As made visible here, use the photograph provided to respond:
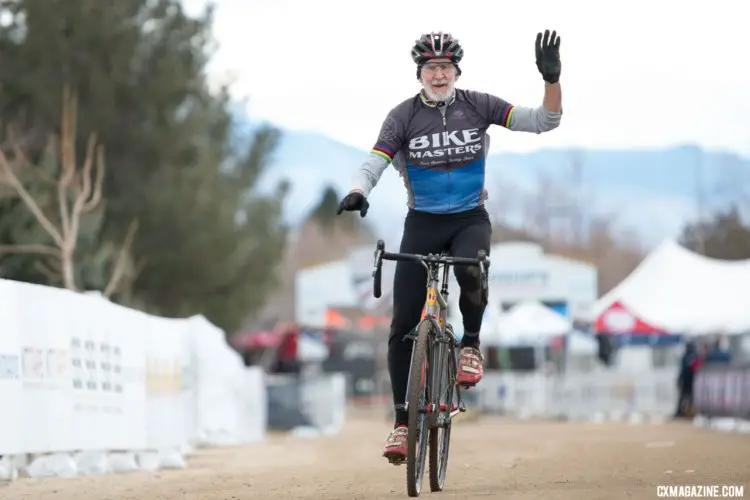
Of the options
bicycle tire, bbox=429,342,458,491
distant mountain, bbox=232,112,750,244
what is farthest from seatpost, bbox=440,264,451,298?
distant mountain, bbox=232,112,750,244

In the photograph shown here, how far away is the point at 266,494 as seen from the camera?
11.0 meters

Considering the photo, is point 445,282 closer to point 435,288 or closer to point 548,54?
point 435,288

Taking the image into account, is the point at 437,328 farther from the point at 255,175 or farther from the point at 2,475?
the point at 255,175

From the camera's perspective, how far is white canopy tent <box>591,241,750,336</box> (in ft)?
121

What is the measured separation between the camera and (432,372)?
10.0 metres

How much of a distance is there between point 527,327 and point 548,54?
37.5 metres

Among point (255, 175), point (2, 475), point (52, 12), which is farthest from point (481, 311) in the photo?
point (255, 175)

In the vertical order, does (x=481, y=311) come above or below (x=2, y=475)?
above

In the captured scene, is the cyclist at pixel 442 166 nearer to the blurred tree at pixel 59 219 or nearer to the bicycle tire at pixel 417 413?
the bicycle tire at pixel 417 413

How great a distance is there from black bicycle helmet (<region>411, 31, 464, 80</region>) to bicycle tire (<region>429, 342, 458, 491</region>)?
1.70 metres

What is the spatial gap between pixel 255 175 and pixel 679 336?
1559cm

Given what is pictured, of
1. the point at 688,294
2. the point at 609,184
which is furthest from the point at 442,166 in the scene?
the point at 609,184

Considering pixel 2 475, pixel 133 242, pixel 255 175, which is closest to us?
pixel 2 475

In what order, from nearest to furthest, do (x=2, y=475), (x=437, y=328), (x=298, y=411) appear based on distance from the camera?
1. (x=437, y=328)
2. (x=2, y=475)
3. (x=298, y=411)
